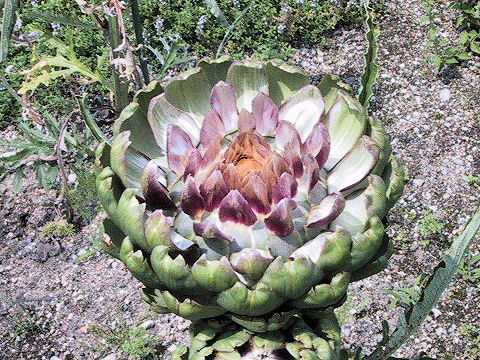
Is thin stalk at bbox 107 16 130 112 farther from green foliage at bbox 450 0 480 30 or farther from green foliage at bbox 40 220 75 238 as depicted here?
green foliage at bbox 450 0 480 30

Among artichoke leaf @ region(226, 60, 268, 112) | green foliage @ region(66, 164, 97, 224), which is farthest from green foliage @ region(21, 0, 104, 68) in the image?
artichoke leaf @ region(226, 60, 268, 112)

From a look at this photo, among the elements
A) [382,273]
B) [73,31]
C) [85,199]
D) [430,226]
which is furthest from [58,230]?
[430,226]

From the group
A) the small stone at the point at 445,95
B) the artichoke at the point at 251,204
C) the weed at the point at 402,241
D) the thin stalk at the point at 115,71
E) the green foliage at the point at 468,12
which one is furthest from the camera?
the green foliage at the point at 468,12

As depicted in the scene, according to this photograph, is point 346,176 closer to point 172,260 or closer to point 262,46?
point 172,260

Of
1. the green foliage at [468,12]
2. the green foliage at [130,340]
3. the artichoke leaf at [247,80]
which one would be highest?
the artichoke leaf at [247,80]

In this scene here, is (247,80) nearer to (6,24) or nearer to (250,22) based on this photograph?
(6,24)

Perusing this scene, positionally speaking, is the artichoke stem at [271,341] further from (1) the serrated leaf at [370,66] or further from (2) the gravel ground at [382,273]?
(2) the gravel ground at [382,273]

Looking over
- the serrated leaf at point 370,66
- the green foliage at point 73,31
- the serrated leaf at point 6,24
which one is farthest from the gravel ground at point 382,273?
the serrated leaf at point 6,24
